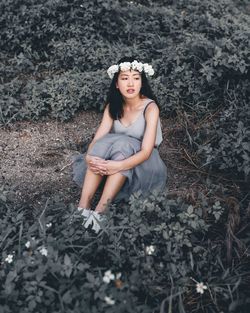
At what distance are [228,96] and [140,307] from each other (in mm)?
2520

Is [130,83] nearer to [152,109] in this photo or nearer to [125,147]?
[152,109]

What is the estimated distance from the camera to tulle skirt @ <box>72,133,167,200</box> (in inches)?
128

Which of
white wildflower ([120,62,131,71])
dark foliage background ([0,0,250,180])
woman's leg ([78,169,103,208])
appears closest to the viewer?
woman's leg ([78,169,103,208])

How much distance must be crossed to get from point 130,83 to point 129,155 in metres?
0.58

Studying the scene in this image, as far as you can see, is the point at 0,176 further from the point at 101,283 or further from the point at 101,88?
the point at 101,283

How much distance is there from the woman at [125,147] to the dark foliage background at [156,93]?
0.34 meters

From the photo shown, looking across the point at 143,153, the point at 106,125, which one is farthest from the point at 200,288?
the point at 106,125

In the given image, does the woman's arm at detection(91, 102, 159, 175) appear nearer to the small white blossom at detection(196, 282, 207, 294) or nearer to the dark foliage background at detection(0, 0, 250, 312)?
the dark foliage background at detection(0, 0, 250, 312)

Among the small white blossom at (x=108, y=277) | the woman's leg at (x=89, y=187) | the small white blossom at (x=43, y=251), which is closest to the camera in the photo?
the small white blossom at (x=108, y=277)

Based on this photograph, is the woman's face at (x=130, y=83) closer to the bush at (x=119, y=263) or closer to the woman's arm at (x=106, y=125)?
the woman's arm at (x=106, y=125)

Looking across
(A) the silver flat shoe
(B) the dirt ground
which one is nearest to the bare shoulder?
(B) the dirt ground

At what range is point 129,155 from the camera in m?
3.26

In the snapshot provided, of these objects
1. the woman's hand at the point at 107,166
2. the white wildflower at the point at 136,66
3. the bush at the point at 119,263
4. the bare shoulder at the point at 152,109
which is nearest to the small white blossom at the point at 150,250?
the bush at the point at 119,263

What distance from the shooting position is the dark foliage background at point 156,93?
2.54 m
